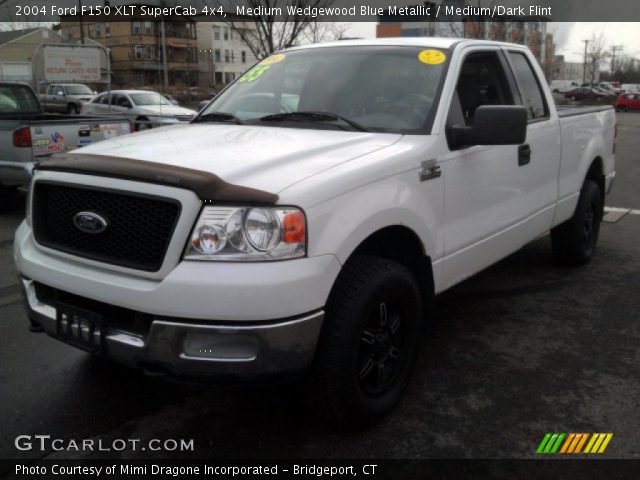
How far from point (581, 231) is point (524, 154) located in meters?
1.66

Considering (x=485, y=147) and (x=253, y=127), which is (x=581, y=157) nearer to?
(x=485, y=147)

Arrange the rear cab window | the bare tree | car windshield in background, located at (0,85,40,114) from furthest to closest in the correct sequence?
the bare tree < car windshield in background, located at (0,85,40,114) < the rear cab window

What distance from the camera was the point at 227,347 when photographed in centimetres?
249

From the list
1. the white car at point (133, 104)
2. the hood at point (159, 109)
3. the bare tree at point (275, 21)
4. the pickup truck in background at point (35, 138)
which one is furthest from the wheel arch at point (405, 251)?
the white car at point (133, 104)

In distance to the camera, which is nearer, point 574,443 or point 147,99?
point 574,443

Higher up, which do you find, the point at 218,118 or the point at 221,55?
the point at 221,55

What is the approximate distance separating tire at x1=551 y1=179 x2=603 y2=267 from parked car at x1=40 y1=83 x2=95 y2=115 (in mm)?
28035

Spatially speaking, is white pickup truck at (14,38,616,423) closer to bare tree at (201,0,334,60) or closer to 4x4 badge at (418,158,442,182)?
4x4 badge at (418,158,442,182)

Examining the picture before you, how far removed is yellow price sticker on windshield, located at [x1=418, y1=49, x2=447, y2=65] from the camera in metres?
3.75

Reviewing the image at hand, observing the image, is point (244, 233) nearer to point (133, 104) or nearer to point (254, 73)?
point (254, 73)

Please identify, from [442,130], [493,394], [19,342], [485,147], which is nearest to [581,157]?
[485,147]

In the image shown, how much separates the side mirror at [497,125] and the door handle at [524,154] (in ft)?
2.62

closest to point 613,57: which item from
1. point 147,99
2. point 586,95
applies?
point 586,95

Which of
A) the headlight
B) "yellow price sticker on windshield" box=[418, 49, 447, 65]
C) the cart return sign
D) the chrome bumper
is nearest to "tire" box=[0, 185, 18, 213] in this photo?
"yellow price sticker on windshield" box=[418, 49, 447, 65]
